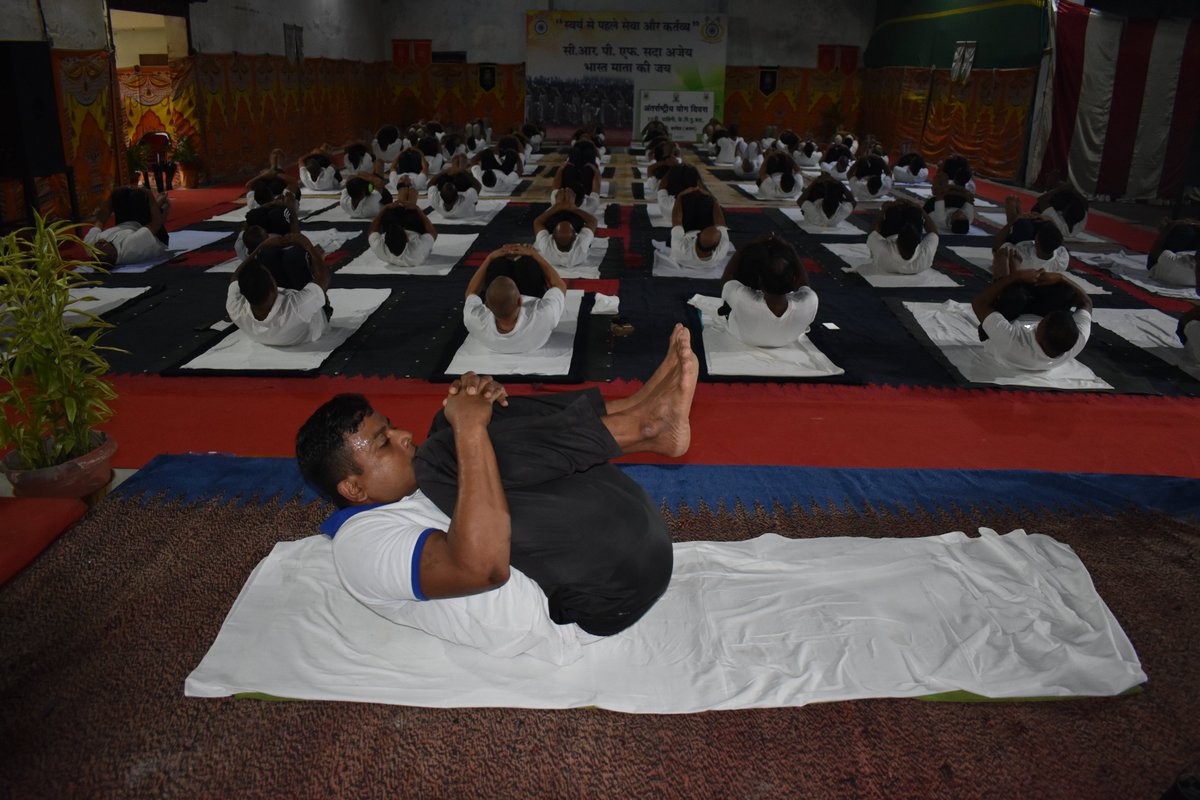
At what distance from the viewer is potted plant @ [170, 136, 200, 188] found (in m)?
12.2

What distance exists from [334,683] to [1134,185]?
1347cm

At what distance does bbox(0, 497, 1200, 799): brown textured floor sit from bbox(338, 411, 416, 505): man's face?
71 cm

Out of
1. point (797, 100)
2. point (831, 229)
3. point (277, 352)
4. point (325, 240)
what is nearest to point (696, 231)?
point (831, 229)

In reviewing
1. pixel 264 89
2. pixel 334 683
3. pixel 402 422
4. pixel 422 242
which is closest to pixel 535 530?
pixel 334 683

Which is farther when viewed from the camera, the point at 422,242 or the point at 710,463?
the point at 422,242

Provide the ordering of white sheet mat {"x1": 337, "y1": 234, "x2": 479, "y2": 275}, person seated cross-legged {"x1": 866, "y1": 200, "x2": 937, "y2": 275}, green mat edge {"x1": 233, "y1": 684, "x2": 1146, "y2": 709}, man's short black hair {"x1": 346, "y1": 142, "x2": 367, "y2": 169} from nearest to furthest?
green mat edge {"x1": 233, "y1": 684, "x2": 1146, "y2": 709} < person seated cross-legged {"x1": 866, "y1": 200, "x2": 937, "y2": 275} < white sheet mat {"x1": 337, "y1": 234, "x2": 479, "y2": 275} < man's short black hair {"x1": 346, "y1": 142, "x2": 367, "y2": 169}

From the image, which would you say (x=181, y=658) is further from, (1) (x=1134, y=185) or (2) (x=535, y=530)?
(1) (x=1134, y=185)

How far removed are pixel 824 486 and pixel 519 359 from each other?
2299 mm

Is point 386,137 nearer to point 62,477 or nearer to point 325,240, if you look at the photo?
point 325,240

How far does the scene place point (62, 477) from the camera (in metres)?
3.40

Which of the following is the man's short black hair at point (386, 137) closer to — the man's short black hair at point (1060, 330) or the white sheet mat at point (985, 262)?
the white sheet mat at point (985, 262)

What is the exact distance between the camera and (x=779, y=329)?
5.29 metres

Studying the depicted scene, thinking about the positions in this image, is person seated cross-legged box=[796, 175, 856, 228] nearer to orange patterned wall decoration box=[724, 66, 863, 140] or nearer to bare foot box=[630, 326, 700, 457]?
bare foot box=[630, 326, 700, 457]

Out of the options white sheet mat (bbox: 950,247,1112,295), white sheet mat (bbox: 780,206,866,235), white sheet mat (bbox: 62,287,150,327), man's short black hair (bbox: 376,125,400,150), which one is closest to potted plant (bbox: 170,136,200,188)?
man's short black hair (bbox: 376,125,400,150)
